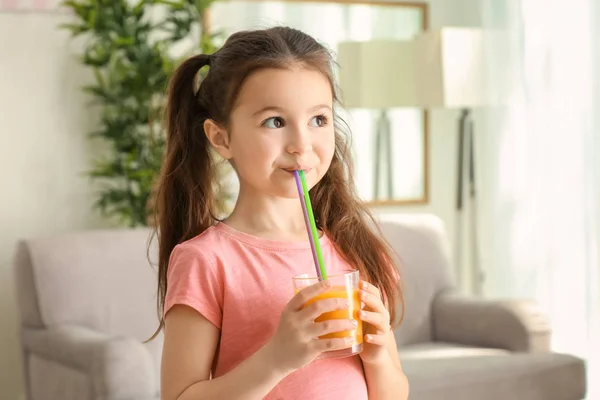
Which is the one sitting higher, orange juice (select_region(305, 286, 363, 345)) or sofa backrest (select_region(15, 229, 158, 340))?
orange juice (select_region(305, 286, 363, 345))

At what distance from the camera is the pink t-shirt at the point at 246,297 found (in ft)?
4.03

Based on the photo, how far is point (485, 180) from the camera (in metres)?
4.18

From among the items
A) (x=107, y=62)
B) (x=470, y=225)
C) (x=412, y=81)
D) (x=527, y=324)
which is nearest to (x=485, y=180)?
(x=470, y=225)

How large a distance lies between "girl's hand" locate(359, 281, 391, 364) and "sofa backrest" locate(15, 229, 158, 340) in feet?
6.27

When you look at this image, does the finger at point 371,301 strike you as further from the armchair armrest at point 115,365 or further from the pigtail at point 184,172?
the armchair armrest at point 115,365

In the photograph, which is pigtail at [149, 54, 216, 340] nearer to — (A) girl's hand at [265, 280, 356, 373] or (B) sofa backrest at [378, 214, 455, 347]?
(A) girl's hand at [265, 280, 356, 373]

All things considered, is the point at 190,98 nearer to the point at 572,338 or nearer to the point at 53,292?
the point at 53,292

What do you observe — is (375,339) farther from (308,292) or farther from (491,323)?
(491,323)

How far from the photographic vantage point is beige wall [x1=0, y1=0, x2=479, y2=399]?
3707 mm

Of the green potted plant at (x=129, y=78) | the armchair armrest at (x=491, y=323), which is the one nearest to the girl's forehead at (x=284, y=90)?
the armchair armrest at (x=491, y=323)

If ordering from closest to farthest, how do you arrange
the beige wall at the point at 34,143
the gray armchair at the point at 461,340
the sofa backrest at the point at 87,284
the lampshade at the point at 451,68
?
the gray armchair at the point at 461,340, the sofa backrest at the point at 87,284, the beige wall at the point at 34,143, the lampshade at the point at 451,68

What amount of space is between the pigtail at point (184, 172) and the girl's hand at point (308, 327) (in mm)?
338

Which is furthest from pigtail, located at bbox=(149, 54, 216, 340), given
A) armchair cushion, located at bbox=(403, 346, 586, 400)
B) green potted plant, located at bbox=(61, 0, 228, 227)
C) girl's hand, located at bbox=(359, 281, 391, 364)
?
green potted plant, located at bbox=(61, 0, 228, 227)

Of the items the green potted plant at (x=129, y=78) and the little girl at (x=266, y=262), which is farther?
the green potted plant at (x=129, y=78)
